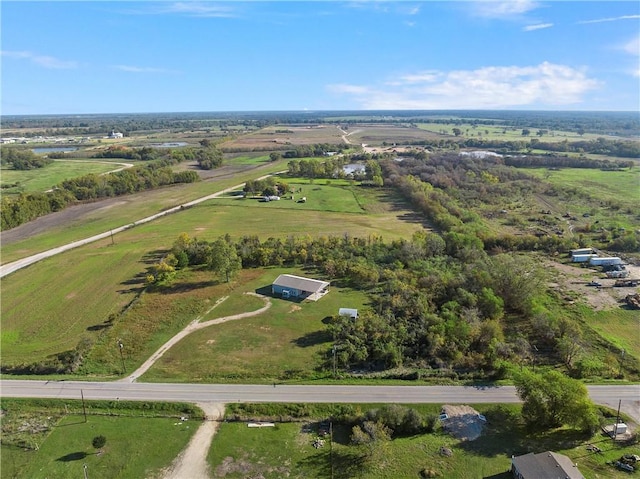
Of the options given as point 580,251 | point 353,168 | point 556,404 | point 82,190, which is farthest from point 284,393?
point 353,168

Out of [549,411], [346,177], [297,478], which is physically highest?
[346,177]

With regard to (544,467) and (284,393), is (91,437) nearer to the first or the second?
(284,393)

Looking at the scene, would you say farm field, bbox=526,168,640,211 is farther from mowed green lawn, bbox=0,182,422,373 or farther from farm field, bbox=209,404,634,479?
farm field, bbox=209,404,634,479

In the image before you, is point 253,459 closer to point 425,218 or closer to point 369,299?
point 369,299

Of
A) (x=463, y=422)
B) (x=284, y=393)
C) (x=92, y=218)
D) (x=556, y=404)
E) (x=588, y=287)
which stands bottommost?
(x=463, y=422)

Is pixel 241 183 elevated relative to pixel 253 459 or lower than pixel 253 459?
elevated

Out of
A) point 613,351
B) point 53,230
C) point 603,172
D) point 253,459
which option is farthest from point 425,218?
point 603,172

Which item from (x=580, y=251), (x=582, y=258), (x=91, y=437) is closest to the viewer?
(x=91, y=437)

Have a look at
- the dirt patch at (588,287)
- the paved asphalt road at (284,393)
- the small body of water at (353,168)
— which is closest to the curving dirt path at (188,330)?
the paved asphalt road at (284,393)
